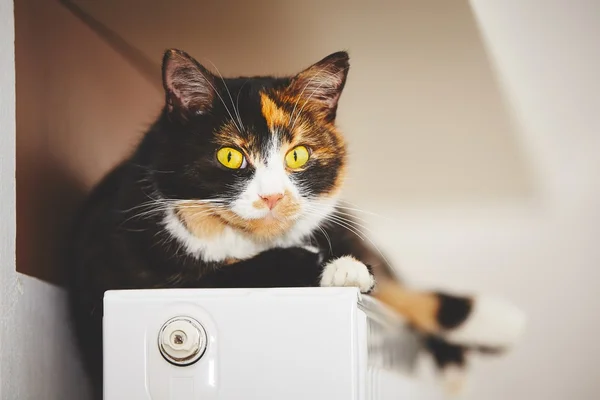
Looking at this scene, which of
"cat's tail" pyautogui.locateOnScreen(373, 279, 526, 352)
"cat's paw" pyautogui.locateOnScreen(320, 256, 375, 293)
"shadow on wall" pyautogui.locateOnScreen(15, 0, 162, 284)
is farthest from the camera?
"cat's tail" pyautogui.locateOnScreen(373, 279, 526, 352)

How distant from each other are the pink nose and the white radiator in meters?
0.21

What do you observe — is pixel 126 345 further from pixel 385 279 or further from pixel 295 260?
pixel 385 279

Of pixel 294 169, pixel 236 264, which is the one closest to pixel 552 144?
pixel 294 169

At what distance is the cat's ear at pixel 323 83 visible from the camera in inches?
51.1

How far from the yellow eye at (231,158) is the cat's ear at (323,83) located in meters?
0.16

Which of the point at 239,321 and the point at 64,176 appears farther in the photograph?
the point at 64,176

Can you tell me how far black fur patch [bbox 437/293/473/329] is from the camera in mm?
1479

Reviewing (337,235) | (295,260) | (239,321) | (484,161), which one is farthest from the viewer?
(484,161)

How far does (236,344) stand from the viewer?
1.00 m

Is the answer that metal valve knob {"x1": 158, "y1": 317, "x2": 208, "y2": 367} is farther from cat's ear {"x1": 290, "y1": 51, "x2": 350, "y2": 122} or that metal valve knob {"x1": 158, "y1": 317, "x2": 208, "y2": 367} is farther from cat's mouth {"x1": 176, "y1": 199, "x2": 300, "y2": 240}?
cat's ear {"x1": 290, "y1": 51, "x2": 350, "y2": 122}

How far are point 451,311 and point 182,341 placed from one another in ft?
2.21

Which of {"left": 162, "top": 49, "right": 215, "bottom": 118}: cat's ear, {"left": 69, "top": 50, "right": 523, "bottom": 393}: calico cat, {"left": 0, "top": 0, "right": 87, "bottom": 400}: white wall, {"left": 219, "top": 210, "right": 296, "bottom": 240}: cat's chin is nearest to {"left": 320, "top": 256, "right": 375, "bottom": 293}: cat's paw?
{"left": 69, "top": 50, "right": 523, "bottom": 393}: calico cat

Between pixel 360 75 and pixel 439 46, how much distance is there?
171 mm

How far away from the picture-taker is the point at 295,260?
1178mm
